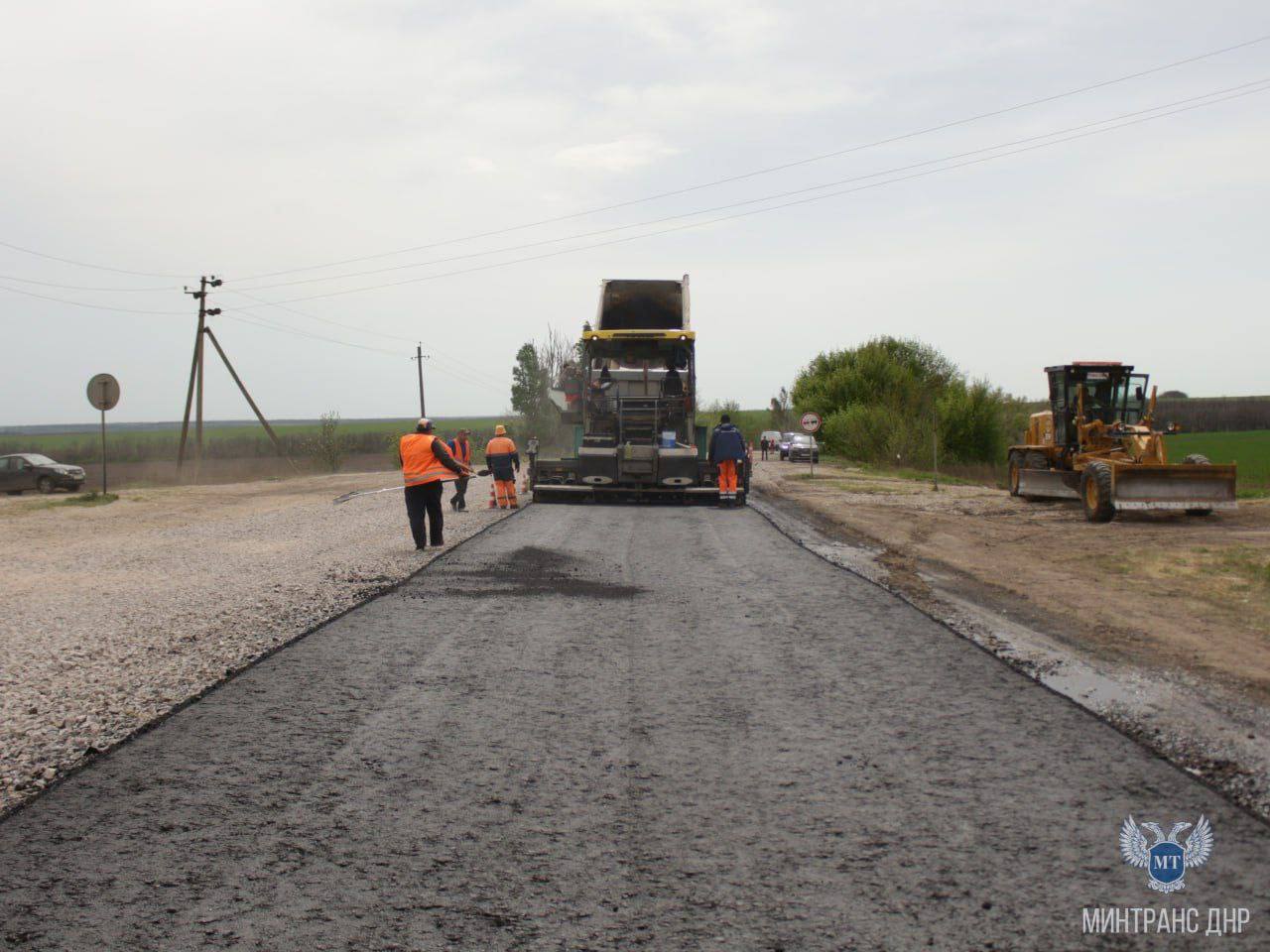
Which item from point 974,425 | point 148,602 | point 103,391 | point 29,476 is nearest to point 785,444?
point 974,425

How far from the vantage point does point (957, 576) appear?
11867 mm

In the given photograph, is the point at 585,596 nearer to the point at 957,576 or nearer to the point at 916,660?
the point at 916,660

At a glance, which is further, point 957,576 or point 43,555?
point 43,555

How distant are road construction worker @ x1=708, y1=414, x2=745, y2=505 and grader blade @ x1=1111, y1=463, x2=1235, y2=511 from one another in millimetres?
6933

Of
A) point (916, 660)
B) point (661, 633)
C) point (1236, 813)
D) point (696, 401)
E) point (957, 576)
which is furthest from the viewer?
point (696, 401)

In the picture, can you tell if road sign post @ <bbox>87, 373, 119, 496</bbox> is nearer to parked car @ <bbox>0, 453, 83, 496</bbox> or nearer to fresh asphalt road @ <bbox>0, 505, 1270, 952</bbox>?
parked car @ <bbox>0, 453, 83, 496</bbox>

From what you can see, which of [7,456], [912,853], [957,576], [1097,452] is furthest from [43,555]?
[7,456]

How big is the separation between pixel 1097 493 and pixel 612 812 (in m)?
16.5

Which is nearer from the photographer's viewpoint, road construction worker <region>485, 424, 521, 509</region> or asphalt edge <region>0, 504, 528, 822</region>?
asphalt edge <region>0, 504, 528, 822</region>

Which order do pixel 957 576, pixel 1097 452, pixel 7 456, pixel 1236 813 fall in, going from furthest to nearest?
1. pixel 7 456
2. pixel 1097 452
3. pixel 957 576
4. pixel 1236 813

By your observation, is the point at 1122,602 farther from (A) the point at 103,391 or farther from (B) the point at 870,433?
(B) the point at 870,433

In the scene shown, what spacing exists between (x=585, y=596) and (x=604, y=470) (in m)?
11.7

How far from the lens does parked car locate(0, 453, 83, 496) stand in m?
33.8

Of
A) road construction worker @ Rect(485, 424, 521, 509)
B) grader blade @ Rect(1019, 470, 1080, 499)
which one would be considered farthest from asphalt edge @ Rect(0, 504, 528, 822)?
grader blade @ Rect(1019, 470, 1080, 499)
